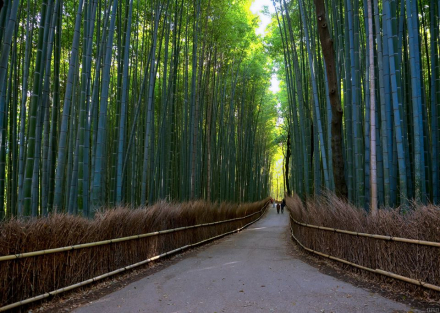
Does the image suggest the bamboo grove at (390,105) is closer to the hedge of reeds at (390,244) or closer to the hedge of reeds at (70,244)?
the hedge of reeds at (390,244)

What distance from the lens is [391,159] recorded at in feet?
15.1

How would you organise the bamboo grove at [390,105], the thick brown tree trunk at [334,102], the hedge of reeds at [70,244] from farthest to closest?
the thick brown tree trunk at [334,102] < the bamboo grove at [390,105] < the hedge of reeds at [70,244]

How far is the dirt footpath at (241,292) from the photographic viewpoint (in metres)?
2.90

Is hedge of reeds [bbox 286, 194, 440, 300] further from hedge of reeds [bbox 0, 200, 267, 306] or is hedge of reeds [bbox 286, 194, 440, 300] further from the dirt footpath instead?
hedge of reeds [bbox 0, 200, 267, 306]

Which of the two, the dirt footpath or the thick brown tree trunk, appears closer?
A: the dirt footpath

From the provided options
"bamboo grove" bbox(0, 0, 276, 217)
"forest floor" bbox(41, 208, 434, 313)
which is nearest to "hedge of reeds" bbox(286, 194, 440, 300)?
"forest floor" bbox(41, 208, 434, 313)

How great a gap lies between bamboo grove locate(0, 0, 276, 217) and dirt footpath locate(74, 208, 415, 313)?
4.64ft

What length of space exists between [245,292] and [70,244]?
1.59m

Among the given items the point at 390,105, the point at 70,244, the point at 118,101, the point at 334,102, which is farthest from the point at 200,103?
the point at 70,244

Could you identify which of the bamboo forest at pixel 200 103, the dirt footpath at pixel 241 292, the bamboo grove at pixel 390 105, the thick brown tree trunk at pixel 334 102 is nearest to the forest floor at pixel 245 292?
the dirt footpath at pixel 241 292

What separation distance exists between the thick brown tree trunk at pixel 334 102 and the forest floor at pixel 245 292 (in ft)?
4.43

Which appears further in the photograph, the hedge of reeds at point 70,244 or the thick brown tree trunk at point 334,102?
the thick brown tree trunk at point 334,102

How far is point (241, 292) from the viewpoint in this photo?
343 cm

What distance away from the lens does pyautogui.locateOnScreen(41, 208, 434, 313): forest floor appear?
2900mm
